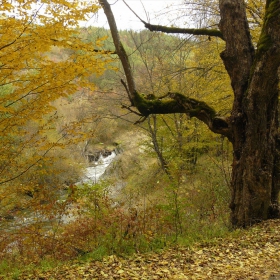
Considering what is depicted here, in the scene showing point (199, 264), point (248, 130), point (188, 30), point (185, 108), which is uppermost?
point (188, 30)

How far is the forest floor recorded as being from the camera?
3.61 metres

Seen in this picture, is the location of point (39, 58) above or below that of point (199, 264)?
above

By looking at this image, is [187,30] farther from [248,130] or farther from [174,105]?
[248,130]

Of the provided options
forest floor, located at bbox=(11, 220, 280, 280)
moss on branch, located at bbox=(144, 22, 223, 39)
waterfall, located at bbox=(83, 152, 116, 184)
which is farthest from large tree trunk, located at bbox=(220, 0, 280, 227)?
waterfall, located at bbox=(83, 152, 116, 184)

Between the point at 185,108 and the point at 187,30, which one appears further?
the point at 187,30

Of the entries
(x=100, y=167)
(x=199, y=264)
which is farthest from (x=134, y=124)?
(x=100, y=167)

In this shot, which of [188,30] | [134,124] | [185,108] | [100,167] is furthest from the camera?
[100,167]

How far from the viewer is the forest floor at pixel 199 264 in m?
3.61

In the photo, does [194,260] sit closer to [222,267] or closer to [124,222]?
[222,267]

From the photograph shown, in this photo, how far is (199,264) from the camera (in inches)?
159

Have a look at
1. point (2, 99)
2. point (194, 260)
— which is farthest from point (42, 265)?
point (2, 99)

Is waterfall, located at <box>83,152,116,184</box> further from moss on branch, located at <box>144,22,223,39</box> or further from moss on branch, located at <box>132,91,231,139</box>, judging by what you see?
moss on branch, located at <box>144,22,223,39</box>

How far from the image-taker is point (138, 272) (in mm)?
3863

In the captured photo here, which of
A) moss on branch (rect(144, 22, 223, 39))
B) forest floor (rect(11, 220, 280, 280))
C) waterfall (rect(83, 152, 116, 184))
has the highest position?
moss on branch (rect(144, 22, 223, 39))
